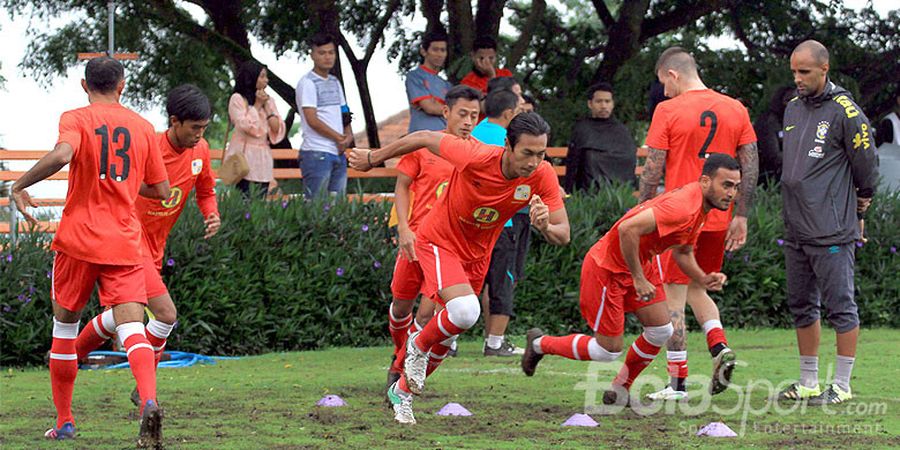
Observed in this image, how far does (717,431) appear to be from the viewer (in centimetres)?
744

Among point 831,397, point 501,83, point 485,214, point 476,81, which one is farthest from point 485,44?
point 831,397

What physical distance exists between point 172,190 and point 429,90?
5048 millimetres

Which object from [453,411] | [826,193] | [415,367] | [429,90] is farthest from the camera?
[429,90]

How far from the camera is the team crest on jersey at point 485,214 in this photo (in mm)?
8102

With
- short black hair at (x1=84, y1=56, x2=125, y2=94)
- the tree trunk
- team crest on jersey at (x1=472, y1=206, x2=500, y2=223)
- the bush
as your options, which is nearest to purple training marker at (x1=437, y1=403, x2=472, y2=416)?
team crest on jersey at (x1=472, y1=206, x2=500, y2=223)

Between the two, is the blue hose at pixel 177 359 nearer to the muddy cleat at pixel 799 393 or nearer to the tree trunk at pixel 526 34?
the muddy cleat at pixel 799 393

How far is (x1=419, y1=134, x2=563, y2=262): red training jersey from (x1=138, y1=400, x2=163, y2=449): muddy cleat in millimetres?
2166

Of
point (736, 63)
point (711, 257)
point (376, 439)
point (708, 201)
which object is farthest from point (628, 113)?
point (376, 439)

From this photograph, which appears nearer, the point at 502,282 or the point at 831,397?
the point at 831,397

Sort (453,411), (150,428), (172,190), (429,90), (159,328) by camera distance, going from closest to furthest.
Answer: (150,428) < (159,328) < (453,411) < (172,190) < (429,90)

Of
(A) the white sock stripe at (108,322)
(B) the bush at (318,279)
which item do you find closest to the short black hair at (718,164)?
(A) the white sock stripe at (108,322)

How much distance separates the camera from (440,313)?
802cm

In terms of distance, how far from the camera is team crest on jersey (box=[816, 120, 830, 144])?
870 centimetres

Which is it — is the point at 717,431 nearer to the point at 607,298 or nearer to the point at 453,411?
the point at 607,298
